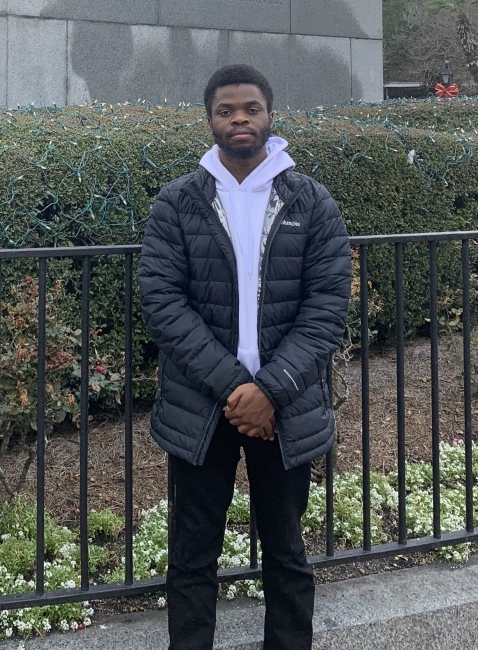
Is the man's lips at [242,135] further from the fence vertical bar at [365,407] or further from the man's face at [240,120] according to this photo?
the fence vertical bar at [365,407]

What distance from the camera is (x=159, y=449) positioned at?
15.7ft

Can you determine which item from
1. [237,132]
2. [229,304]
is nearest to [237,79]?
[237,132]

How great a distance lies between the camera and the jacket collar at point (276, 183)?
8.67ft

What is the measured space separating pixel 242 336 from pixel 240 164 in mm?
580

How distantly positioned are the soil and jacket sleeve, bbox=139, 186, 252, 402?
1.18 m

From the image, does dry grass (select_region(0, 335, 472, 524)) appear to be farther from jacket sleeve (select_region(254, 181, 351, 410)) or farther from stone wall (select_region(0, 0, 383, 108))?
stone wall (select_region(0, 0, 383, 108))


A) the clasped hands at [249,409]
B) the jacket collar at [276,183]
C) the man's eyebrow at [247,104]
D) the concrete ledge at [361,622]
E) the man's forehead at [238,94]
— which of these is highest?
the man's forehead at [238,94]

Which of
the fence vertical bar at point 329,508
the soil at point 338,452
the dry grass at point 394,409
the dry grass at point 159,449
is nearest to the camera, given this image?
the fence vertical bar at point 329,508

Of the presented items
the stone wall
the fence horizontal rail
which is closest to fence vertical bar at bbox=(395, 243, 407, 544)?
the fence horizontal rail

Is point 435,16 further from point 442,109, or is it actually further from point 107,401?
point 107,401

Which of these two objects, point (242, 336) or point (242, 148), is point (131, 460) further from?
point (242, 148)

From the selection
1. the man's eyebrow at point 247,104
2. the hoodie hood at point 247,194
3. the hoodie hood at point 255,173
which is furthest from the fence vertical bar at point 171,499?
the man's eyebrow at point 247,104

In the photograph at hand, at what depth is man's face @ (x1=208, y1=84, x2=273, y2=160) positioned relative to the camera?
8.60 feet

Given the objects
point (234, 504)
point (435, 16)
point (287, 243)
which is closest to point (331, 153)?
point (234, 504)
